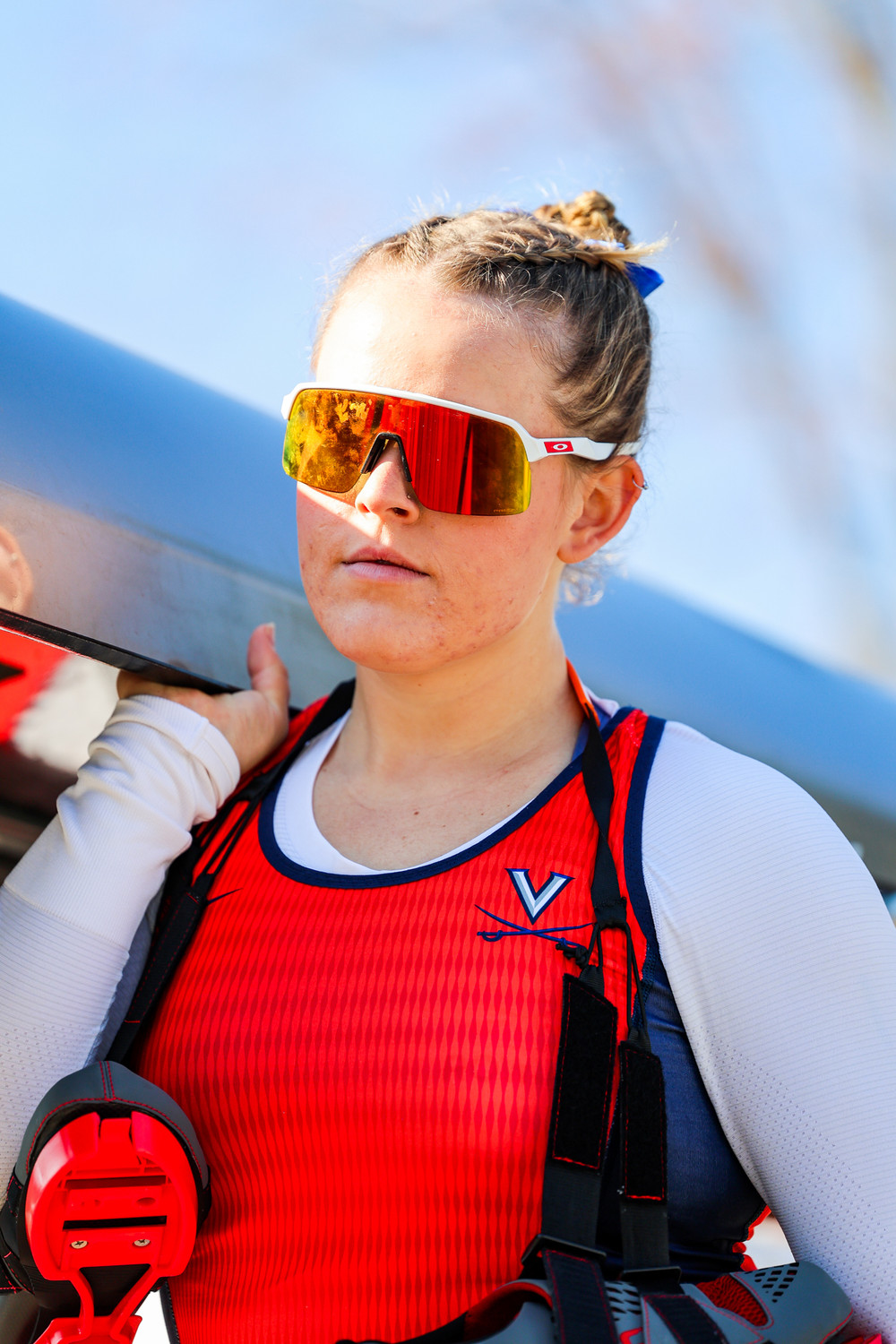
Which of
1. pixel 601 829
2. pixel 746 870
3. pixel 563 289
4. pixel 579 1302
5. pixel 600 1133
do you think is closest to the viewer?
pixel 579 1302

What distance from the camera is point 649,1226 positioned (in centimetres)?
128

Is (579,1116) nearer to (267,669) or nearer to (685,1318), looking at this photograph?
(685,1318)

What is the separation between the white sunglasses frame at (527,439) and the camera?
1.57 metres

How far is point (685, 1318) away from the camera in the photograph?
1.17 metres

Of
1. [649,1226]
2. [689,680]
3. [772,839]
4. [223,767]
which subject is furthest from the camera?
[689,680]

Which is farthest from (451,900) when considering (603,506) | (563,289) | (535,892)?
(563,289)

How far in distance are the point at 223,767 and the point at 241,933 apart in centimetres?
32

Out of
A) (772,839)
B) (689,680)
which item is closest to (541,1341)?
Answer: (772,839)

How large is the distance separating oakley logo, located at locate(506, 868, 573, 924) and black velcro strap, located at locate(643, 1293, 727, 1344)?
460 mm

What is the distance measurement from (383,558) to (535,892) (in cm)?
54

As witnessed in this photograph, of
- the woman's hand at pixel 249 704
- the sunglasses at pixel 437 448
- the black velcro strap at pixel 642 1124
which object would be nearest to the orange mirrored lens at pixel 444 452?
the sunglasses at pixel 437 448

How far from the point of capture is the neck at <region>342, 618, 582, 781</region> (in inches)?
68.1

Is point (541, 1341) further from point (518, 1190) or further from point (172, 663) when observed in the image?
point (172, 663)

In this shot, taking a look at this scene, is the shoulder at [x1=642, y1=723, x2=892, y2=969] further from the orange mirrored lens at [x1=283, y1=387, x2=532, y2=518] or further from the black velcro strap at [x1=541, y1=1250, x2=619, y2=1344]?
the orange mirrored lens at [x1=283, y1=387, x2=532, y2=518]
